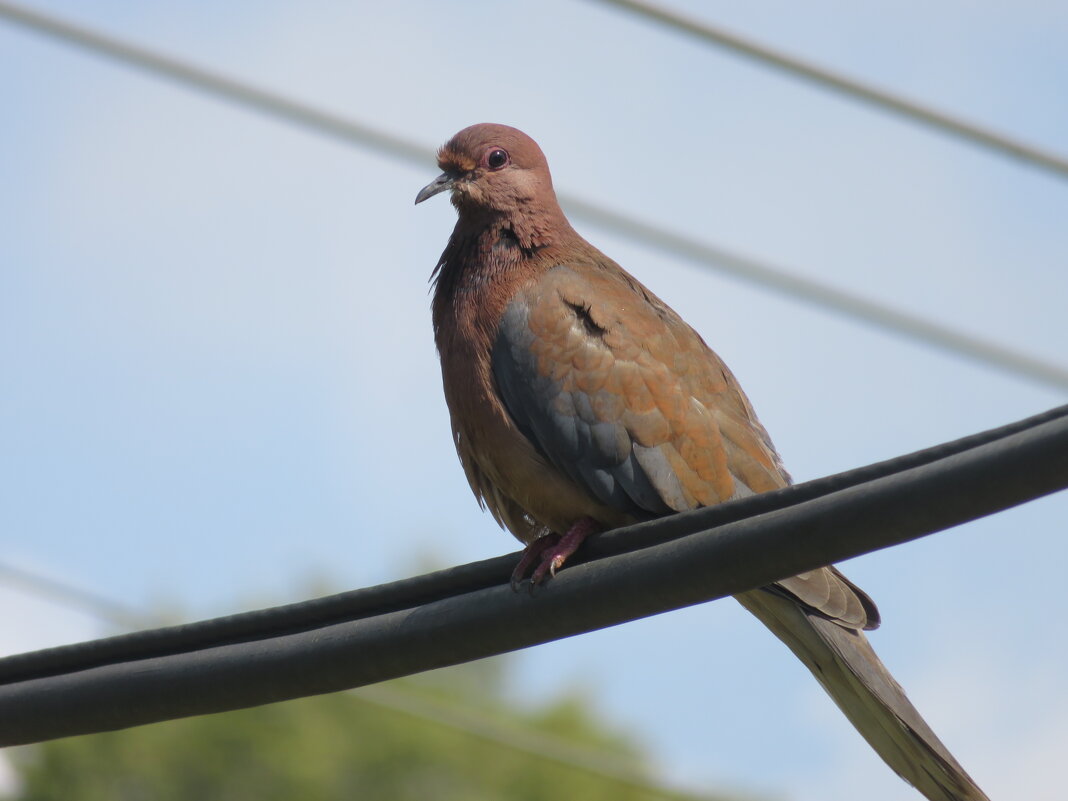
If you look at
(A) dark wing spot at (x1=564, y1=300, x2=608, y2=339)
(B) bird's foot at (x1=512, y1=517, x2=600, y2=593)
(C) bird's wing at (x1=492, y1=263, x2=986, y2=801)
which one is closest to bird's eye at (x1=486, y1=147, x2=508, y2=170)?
(C) bird's wing at (x1=492, y1=263, x2=986, y2=801)

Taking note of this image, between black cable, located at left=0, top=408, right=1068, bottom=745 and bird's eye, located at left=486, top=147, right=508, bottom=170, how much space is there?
2.23 metres

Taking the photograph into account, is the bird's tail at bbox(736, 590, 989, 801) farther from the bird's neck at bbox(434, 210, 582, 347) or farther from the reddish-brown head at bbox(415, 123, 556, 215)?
the reddish-brown head at bbox(415, 123, 556, 215)

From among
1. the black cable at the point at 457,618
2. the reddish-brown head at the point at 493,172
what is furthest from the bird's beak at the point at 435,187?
the black cable at the point at 457,618

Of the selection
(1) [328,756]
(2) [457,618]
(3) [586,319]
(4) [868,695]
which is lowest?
(2) [457,618]

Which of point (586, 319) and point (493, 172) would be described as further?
point (493, 172)

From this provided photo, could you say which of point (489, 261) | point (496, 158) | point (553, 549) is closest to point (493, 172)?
point (496, 158)

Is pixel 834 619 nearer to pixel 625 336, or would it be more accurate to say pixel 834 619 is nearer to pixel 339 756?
pixel 625 336

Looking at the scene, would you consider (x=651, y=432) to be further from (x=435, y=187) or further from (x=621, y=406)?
(x=435, y=187)

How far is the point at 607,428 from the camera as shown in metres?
3.82

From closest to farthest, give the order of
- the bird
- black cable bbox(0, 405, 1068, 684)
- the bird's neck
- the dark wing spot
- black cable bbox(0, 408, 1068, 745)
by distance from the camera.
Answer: black cable bbox(0, 408, 1068, 745) < black cable bbox(0, 405, 1068, 684) < the bird < the dark wing spot < the bird's neck

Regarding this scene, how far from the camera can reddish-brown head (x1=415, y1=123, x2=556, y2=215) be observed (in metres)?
4.58

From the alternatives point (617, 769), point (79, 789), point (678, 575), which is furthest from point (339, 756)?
point (678, 575)

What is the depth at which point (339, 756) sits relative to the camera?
27625mm

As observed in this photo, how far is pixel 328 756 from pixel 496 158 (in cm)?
2443
